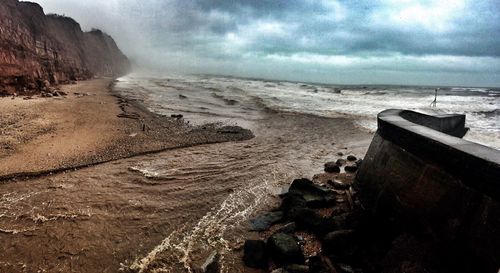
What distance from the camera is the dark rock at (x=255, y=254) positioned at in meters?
4.02

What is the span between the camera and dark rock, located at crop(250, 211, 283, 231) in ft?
16.4

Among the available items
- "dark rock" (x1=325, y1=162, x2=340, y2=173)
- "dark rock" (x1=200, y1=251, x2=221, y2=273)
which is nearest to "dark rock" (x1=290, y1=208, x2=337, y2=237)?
"dark rock" (x1=200, y1=251, x2=221, y2=273)

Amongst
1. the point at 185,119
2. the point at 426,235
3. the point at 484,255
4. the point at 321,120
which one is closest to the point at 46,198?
the point at 426,235

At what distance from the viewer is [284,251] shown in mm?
3910

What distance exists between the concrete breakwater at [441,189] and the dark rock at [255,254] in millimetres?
1753

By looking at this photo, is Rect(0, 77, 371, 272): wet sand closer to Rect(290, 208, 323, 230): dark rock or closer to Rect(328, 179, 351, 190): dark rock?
Rect(290, 208, 323, 230): dark rock

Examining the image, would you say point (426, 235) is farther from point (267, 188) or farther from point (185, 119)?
point (185, 119)

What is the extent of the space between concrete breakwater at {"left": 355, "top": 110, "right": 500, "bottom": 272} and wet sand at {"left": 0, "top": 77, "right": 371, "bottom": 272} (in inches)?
89.9

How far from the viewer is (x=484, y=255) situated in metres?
2.72

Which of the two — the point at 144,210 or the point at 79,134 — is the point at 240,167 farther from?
the point at 79,134

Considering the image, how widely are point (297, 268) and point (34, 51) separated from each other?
28.1m

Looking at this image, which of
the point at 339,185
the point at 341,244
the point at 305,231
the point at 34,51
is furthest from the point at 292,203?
the point at 34,51

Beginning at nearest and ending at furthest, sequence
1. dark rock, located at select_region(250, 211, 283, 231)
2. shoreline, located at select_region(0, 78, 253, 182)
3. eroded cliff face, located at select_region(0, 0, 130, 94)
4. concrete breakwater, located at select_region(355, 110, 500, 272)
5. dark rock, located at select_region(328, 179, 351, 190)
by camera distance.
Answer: concrete breakwater, located at select_region(355, 110, 500, 272) < dark rock, located at select_region(250, 211, 283, 231) < dark rock, located at select_region(328, 179, 351, 190) < shoreline, located at select_region(0, 78, 253, 182) < eroded cliff face, located at select_region(0, 0, 130, 94)

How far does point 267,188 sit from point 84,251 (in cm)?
372
